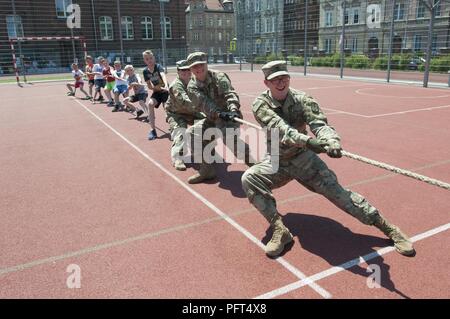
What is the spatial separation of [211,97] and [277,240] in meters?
→ 3.01

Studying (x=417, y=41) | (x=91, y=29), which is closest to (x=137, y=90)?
(x=417, y=41)

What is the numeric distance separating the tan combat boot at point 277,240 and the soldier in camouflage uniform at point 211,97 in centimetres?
210

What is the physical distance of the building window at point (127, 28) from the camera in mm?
48000

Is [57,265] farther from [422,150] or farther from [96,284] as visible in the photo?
[422,150]

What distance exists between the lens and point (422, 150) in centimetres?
780

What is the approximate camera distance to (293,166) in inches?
173

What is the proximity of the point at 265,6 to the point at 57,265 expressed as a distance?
46.6m

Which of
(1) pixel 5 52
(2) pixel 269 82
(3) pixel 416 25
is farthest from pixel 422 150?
(1) pixel 5 52

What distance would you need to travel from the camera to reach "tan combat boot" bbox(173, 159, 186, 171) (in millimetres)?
7070

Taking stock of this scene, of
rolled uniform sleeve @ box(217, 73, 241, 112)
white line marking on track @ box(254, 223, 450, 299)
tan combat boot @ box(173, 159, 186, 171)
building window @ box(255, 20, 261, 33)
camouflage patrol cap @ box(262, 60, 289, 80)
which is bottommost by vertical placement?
white line marking on track @ box(254, 223, 450, 299)

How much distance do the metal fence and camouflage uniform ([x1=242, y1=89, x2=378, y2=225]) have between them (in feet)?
80.4

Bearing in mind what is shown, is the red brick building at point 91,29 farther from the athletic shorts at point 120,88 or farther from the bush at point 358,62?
the athletic shorts at point 120,88

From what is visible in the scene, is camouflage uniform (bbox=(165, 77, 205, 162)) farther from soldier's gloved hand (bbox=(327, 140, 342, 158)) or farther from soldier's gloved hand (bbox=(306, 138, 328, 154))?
soldier's gloved hand (bbox=(327, 140, 342, 158))

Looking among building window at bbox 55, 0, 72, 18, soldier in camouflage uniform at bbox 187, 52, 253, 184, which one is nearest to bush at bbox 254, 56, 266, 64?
building window at bbox 55, 0, 72, 18
